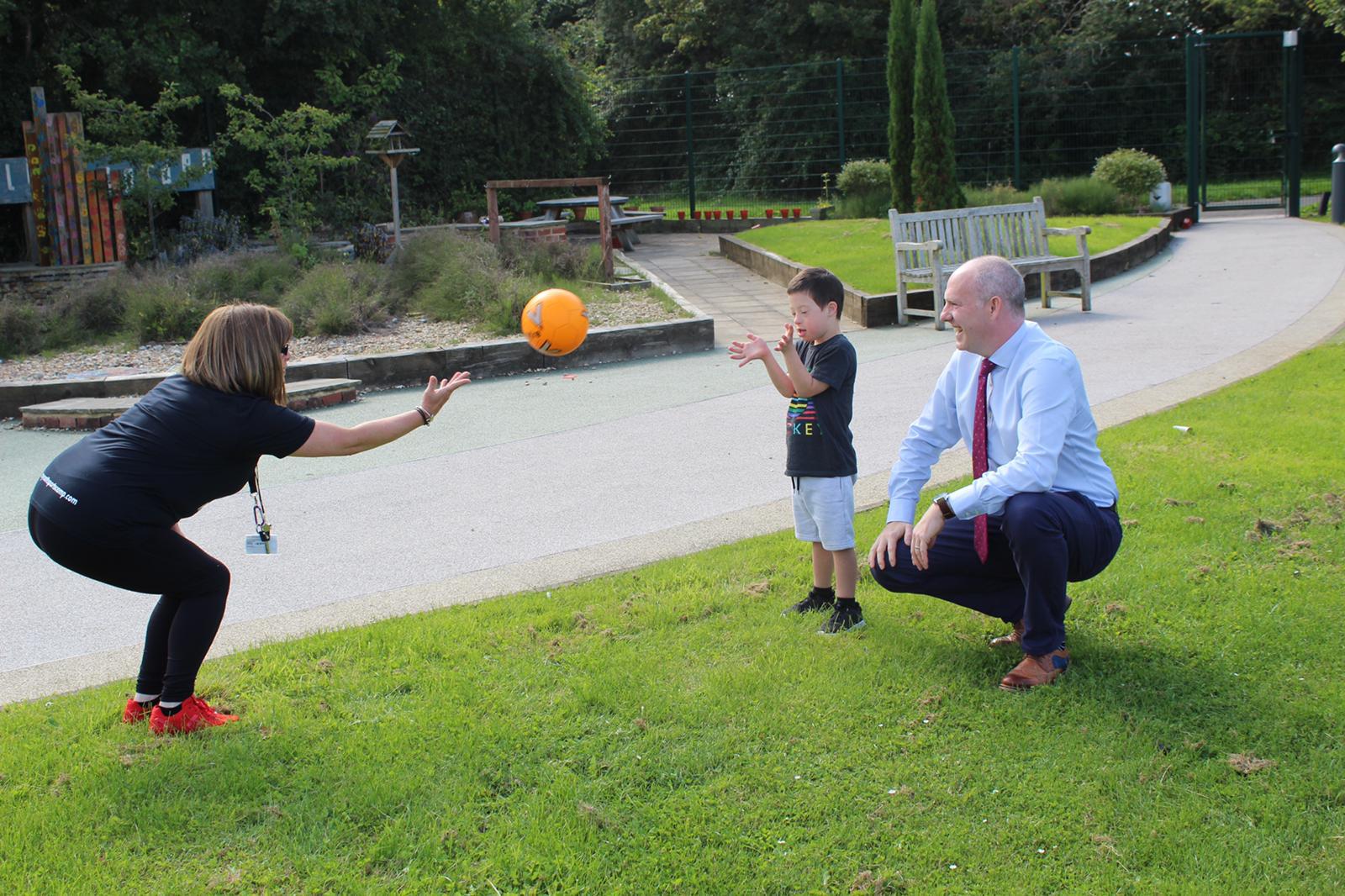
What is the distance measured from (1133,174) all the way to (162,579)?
66.7 ft

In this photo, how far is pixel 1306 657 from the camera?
4406 mm

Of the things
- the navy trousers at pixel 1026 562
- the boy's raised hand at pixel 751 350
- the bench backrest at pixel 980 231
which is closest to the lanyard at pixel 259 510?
the boy's raised hand at pixel 751 350

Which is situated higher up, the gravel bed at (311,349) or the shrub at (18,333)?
the shrub at (18,333)

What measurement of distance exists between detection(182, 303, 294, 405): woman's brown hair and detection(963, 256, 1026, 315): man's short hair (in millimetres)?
2423

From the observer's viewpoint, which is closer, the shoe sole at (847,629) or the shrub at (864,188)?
the shoe sole at (847,629)

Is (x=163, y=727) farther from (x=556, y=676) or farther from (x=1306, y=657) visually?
(x=1306, y=657)

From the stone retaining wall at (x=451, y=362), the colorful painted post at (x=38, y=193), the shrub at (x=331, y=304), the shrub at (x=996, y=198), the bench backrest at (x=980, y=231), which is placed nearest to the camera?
the stone retaining wall at (x=451, y=362)

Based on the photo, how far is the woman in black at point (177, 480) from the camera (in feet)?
13.1

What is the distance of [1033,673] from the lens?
14.1 ft

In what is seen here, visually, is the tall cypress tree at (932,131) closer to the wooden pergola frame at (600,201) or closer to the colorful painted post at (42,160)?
the wooden pergola frame at (600,201)

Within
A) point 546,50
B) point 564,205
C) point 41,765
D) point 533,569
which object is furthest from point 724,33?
point 41,765

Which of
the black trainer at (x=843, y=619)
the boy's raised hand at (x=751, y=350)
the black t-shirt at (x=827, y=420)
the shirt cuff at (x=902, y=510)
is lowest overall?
the black trainer at (x=843, y=619)

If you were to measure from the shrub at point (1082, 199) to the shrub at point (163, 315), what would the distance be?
1450cm

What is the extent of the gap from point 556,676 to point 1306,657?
2.75m
